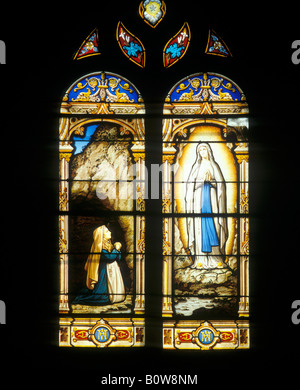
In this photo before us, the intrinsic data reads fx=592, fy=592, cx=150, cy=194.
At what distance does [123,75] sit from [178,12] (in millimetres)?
735

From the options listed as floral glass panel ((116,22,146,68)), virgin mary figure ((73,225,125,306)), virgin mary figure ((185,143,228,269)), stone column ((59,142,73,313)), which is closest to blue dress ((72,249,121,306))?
virgin mary figure ((73,225,125,306))

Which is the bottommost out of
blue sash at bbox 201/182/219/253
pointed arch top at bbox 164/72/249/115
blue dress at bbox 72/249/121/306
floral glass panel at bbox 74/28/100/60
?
blue dress at bbox 72/249/121/306

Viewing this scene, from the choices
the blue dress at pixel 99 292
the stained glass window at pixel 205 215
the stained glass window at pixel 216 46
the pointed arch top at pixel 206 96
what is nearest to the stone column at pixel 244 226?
the stained glass window at pixel 205 215

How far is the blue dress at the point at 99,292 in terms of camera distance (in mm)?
4941

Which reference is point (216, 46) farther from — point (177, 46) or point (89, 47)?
point (89, 47)

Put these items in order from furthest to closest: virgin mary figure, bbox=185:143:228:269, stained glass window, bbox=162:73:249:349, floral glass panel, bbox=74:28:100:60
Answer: floral glass panel, bbox=74:28:100:60 → virgin mary figure, bbox=185:143:228:269 → stained glass window, bbox=162:73:249:349

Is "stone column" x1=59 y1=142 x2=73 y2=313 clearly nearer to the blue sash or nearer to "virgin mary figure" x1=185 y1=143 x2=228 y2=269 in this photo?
"virgin mary figure" x1=185 y1=143 x2=228 y2=269

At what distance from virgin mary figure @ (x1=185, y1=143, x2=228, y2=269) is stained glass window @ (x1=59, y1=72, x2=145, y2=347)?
43 centimetres

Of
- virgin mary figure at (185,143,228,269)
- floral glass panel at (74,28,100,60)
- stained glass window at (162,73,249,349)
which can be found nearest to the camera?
stained glass window at (162,73,249,349)

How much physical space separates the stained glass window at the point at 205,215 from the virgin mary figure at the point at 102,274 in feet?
1.32

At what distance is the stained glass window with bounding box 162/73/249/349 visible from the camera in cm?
490

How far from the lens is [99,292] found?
496cm

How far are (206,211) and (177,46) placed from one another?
146cm
